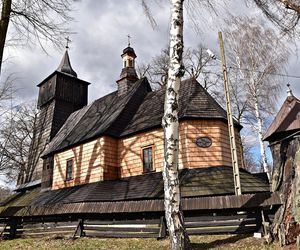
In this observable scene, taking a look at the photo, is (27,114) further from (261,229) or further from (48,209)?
(261,229)

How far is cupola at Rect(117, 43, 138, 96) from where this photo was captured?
2083 centimetres

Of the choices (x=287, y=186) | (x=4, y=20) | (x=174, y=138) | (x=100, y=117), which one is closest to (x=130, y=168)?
(x=100, y=117)

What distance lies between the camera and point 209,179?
12.1 m

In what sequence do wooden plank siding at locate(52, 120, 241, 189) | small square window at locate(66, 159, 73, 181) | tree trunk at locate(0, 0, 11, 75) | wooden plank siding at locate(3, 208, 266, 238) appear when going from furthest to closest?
small square window at locate(66, 159, 73, 181), wooden plank siding at locate(52, 120, 241, 189), tree trunk at locate(0, 0, 11, 75), wooden plank siding at locate(3, 208, 266, 238)

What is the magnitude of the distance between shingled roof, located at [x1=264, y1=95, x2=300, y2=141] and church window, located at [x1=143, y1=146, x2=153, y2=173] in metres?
7.65

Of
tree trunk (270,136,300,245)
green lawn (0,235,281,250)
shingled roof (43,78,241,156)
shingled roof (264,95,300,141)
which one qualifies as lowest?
green lawn (0,235,281,250)

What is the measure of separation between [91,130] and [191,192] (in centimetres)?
835

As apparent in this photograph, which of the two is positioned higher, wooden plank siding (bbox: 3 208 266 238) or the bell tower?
the bell tower

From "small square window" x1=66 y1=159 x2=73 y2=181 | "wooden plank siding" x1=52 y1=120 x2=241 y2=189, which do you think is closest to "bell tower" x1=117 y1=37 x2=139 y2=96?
"wooden plank siding" x1=52 y1=120 x2=241 y2=189

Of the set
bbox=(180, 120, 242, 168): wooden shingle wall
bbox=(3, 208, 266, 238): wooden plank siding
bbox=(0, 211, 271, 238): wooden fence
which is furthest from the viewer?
bbox=(180, 120, 242, 168): wooden shingle wall

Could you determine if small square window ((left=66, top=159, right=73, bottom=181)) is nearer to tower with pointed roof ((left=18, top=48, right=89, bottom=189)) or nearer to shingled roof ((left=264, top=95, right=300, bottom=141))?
tower with pointed roof ((left=18, top=48, right=89, bottom=189))

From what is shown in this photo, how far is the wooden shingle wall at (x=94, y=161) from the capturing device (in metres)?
15.3

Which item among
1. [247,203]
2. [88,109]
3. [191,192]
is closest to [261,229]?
[247,203]

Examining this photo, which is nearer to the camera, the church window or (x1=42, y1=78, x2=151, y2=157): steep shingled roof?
the church window
